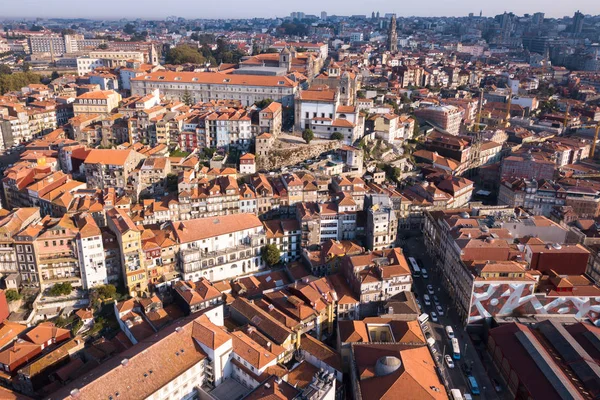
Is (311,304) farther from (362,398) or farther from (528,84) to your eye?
(528,84)

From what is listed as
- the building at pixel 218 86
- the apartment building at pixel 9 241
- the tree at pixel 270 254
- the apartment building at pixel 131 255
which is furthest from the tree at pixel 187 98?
the apartment building at pixel 9 241

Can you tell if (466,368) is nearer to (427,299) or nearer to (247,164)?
(427,299)

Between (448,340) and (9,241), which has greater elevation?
(9,241)


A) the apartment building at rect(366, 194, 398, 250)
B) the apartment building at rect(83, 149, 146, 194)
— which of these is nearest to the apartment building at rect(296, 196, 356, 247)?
the apartment building at rect(366, 194, 398, 250)

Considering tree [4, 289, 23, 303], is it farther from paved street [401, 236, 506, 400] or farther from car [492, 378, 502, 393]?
car [492, 378, 502, 393]

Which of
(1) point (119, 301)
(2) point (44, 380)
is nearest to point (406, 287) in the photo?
(1) point (119, 301)

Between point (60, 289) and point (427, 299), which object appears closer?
point (60, 289)

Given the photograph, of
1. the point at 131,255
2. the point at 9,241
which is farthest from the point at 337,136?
the point at 9,241
